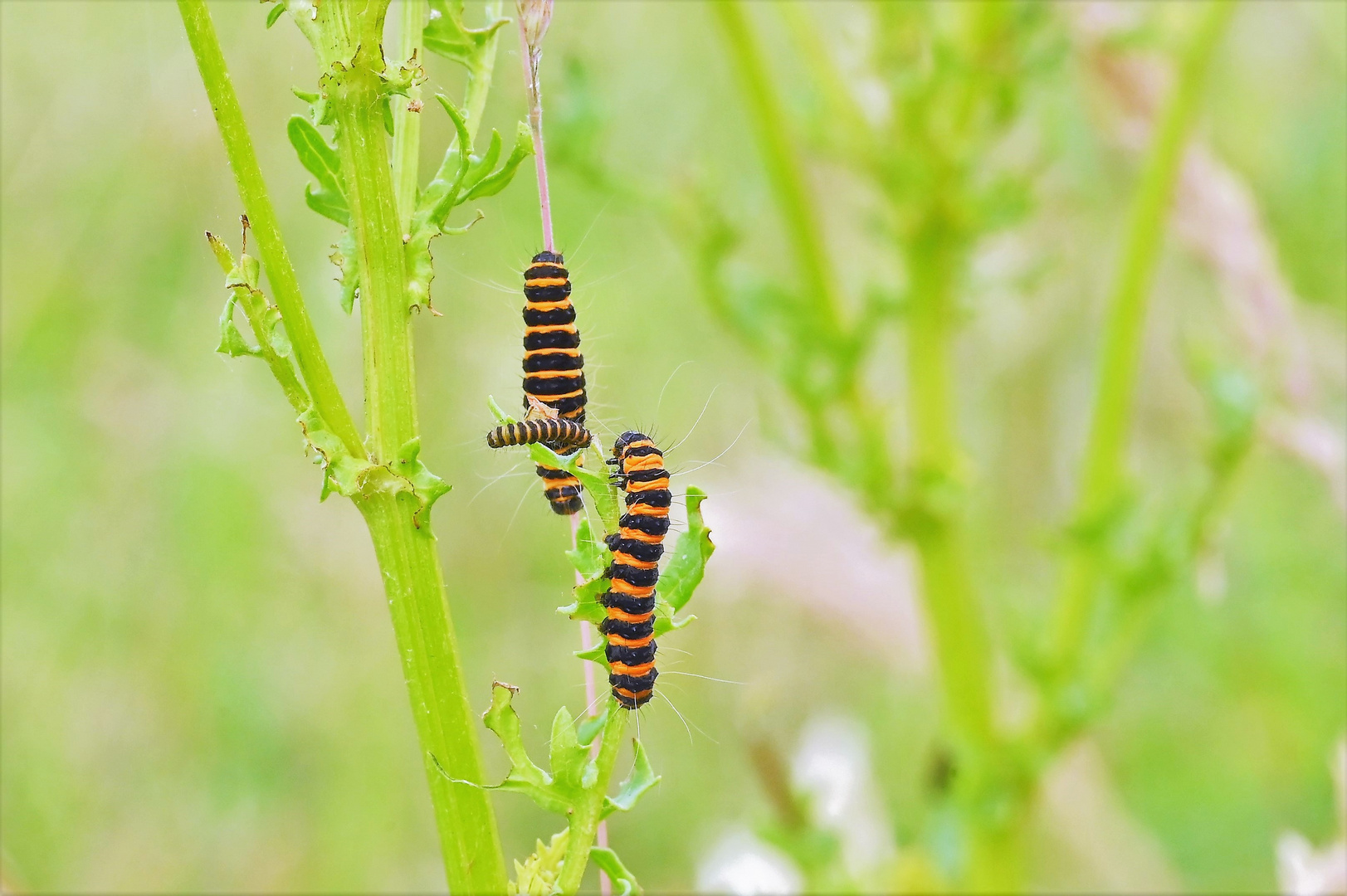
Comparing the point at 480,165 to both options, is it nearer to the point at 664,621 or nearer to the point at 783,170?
the point at 664,621

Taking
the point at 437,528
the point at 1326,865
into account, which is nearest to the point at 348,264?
the point at 1326,865

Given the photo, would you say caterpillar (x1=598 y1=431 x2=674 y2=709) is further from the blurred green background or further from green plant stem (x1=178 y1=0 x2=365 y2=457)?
the blurred green background

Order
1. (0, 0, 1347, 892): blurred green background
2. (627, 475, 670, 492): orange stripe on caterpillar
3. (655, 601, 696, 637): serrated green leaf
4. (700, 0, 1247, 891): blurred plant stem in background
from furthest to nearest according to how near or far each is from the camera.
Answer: (0, 0, 1347, 892): blurred green background, (700, 0, 1247, 891): blurred plant stem in background, (627, 475, 670, 492): orange stripe on caterpillar, (655, 601, 696, 637): serrated green leaf

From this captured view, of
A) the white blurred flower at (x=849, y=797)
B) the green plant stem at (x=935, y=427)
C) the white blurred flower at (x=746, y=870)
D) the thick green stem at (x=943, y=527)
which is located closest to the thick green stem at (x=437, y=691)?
the white blurred flower at (x=746, y=870)

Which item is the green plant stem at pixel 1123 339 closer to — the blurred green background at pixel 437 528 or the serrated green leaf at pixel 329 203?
the blurred green background at pixel 437 528

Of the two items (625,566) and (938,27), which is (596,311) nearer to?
(938,27)

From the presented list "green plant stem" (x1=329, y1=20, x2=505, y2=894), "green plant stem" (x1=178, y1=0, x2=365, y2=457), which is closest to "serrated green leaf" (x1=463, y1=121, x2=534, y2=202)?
"green plant stem" (x1=329, y1=20, x2=505, y2=894)
